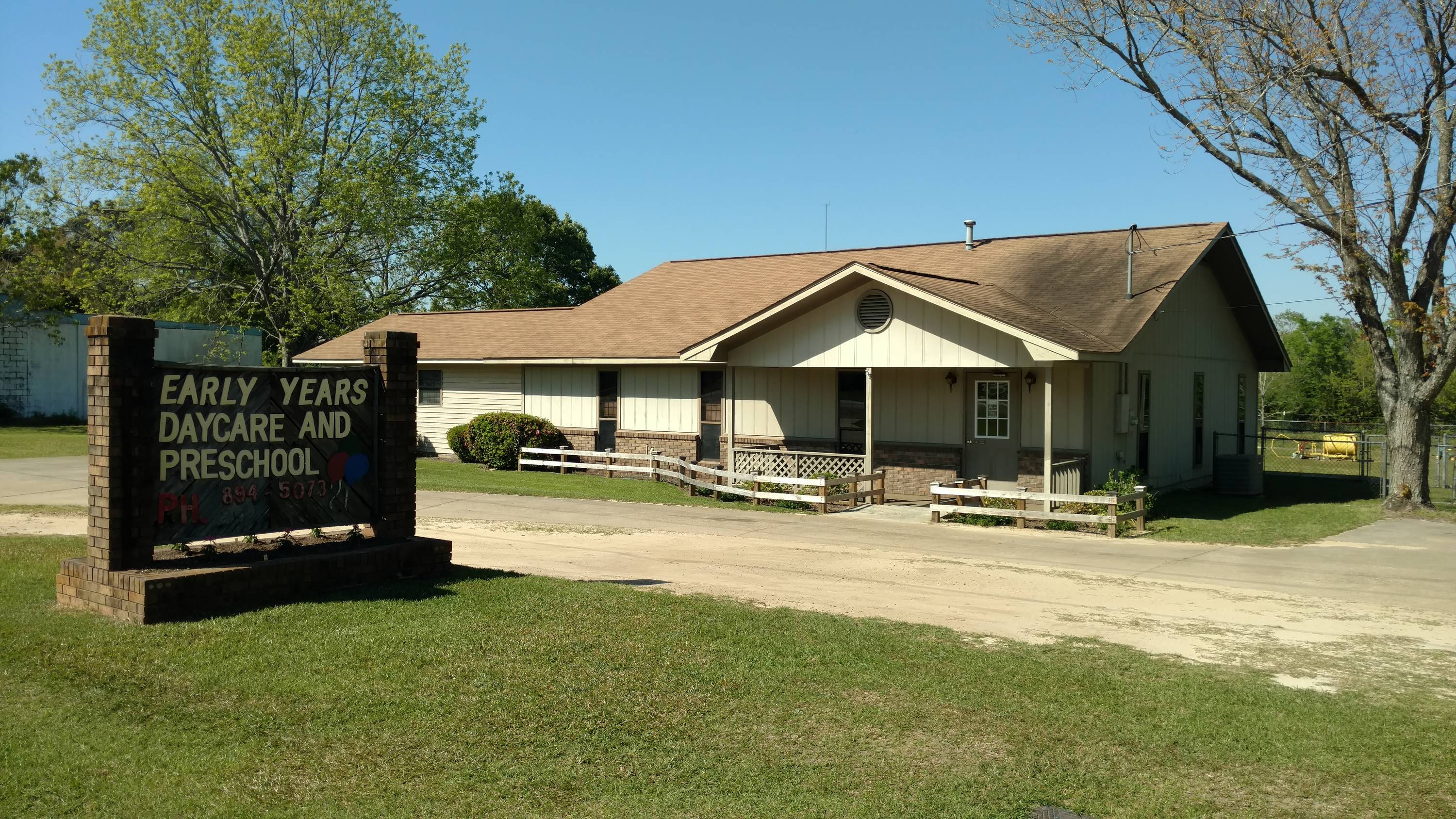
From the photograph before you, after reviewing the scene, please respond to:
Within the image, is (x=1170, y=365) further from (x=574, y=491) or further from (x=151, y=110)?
(x=151, y=110)

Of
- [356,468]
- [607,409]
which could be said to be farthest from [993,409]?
[356,468]

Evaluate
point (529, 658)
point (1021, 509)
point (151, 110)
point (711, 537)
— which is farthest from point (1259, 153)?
point (151, 110)

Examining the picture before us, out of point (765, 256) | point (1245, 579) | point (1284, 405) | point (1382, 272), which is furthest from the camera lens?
point (1284, 405)

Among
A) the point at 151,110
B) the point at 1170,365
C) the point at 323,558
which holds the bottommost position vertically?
the point at 323,558

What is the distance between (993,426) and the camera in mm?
20484

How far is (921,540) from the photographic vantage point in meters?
16.3

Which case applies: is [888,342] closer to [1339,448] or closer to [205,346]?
[1339,448]

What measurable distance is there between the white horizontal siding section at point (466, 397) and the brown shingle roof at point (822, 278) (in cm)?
64

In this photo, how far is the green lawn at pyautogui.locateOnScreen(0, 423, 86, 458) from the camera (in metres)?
28.5

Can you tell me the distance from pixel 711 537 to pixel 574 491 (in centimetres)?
670

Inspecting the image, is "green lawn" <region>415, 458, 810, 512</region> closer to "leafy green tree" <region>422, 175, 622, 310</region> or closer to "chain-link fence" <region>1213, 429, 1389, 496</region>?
"chain-link fence" <region>1213, 429, 1389, 496</region>

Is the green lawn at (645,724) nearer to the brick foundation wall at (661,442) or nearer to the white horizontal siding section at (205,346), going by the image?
the brick foundation wall at (661,442)

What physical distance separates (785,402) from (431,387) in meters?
12.0

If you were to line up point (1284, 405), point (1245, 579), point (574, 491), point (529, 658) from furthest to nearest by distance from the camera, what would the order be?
point (1284, 405) → point (574, 491) → point (1245, 579) → point (529, 658)
